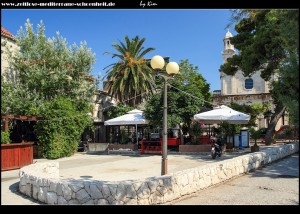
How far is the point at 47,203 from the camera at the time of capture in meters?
7.09

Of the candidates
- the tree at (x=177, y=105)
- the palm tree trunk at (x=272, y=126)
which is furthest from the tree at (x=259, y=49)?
the tree at (x=177, y=105)

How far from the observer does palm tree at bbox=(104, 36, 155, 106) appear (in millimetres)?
29359

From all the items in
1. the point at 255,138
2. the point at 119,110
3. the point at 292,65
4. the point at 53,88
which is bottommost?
the point at 255,138

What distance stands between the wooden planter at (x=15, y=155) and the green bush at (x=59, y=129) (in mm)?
3390

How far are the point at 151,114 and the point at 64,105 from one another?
517cm

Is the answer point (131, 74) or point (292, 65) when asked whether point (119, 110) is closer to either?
point (131, 74)

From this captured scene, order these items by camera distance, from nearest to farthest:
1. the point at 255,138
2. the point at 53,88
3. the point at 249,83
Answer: the point at 255,138
the point at 53,88
the point at 249,83

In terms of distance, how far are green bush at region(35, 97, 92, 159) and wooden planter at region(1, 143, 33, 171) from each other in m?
3.39

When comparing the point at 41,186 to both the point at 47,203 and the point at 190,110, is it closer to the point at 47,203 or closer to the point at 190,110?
the point at 47,203

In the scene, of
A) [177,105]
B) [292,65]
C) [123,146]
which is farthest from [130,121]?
[292,65]

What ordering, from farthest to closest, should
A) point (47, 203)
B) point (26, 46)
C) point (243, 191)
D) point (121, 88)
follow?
point (121, 88) → point (26, 46) → point (243, 191) → point (47, 203)

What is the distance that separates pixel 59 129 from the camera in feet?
59.9

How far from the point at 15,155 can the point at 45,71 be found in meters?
8.10
